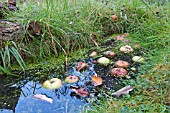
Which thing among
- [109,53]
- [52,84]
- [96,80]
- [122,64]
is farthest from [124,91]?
[109,53]

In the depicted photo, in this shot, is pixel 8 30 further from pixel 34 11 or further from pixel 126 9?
pixel 126 9

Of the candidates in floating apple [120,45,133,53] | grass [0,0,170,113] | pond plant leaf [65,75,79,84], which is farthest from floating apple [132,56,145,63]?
pond plant leaf [65,75,79,84]

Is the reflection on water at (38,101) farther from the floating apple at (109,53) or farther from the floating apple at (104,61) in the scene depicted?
the floating apple at (109,53)

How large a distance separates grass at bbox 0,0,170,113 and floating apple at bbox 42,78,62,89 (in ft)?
1.16

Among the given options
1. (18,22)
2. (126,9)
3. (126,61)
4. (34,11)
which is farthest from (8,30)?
(126,9)

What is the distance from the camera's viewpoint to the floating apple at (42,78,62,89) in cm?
165

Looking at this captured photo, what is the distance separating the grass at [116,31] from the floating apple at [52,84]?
352 mm

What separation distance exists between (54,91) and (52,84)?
0.25 feet

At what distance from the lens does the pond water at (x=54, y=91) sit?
1.45m

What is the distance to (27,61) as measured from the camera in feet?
6.60

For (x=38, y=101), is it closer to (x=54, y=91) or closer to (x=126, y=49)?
(x=54, y=91)

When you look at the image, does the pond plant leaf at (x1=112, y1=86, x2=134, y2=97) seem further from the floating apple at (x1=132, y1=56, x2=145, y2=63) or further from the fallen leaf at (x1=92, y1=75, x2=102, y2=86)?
the floating apple at (x1=132, y1=56, x2=145, y2=63)

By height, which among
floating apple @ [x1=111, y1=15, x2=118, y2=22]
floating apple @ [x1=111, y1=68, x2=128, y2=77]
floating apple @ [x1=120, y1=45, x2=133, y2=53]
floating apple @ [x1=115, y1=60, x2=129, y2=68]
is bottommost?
floating apple @ [x1=111, y1=68, x2=128, y2=77]

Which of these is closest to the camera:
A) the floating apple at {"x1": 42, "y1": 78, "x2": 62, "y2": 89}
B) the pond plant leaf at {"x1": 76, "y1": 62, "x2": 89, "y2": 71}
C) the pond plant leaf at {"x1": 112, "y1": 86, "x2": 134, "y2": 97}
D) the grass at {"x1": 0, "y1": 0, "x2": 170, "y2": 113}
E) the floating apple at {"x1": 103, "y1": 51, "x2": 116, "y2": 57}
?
the grass at {"x1": 0, "y1": 0, "x2": 170, "y2": 113}
